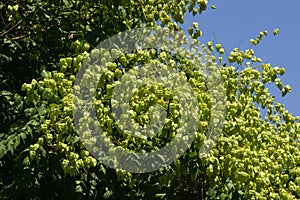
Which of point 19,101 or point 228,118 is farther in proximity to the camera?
point 228,118

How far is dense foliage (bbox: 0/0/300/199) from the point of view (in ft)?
14.1

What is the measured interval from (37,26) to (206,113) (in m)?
2.00

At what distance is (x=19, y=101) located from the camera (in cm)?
460

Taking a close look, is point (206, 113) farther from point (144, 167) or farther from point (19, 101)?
point (19, 101)

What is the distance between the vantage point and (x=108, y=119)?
4129mm

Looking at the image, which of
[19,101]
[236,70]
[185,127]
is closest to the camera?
[185,127]

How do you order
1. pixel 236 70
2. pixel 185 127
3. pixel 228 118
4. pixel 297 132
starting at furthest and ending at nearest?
pixel 297 132 → pixel 236 70 → pixel 228 118 → pixel 185 127

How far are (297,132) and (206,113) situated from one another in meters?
2.78

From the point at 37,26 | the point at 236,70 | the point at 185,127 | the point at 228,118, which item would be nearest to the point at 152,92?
the point at 185,127

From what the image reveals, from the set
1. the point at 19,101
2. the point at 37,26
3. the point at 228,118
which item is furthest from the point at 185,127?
the point at 37,26

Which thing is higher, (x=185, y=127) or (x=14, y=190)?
(x=185, y=127)

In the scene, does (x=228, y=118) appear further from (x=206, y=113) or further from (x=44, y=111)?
(x=44, y=111)

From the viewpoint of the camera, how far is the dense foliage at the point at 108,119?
429 cm

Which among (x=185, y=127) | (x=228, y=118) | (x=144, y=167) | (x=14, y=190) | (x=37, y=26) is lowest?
(x=14, y=190)
